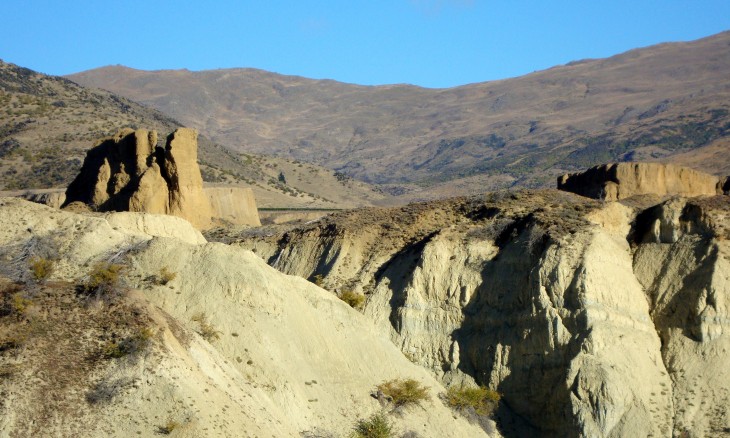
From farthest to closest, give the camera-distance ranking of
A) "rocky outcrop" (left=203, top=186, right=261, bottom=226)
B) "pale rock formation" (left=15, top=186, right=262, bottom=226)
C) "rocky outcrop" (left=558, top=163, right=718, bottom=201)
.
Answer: "rocky outcrop" (left=203, top=186, right=261, bottom=226)
"pale rock formation" (left=15, top=186, right=262, bottom=226)
"rocky outcrop" (left=558, top=163, right=718, bottom=201)

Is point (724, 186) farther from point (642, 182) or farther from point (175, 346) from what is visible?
point (175, 346)

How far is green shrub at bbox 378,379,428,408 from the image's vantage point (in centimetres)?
3283

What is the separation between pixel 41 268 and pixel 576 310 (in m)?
15.6

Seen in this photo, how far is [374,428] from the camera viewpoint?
30.9 m

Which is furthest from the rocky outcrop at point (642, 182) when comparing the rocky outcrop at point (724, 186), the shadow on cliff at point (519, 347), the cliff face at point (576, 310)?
the shadow on cliff at point (519, 347)

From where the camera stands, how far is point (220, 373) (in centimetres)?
2789

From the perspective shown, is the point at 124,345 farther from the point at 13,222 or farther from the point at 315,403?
the point at 13,222

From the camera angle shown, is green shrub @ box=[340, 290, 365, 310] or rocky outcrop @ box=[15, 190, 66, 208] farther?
rocky outcrop @ box=[15, 190, 66, 208]

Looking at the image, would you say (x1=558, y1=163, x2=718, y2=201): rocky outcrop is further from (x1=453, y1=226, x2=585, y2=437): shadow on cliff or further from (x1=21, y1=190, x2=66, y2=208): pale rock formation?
Result: (x1=21, y1=190, x2=66, y2=208): pale rock formation

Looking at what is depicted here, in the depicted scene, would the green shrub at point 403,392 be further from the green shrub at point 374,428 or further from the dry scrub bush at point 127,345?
the dry scrub bush at point 127,345

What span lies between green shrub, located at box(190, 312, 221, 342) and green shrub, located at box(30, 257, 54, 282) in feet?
12.8

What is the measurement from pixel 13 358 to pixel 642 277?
20.4 m

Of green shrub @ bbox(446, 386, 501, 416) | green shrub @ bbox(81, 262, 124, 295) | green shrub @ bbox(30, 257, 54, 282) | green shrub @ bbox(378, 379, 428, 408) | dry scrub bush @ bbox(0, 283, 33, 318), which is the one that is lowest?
green shrub @ bbox(446, 386, 501, 416)

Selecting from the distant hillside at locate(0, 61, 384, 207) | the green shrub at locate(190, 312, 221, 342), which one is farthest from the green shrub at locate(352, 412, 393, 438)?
the distant hillside at locate(0, 61, 384, 207)
